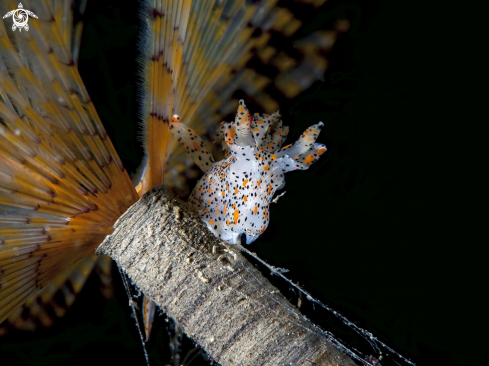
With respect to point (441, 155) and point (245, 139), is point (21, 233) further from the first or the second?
point (441, 155)

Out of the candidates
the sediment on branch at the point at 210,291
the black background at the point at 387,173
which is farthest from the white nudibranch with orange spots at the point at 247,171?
the black background at the point at 387,173

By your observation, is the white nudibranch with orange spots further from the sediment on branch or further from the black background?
the black background

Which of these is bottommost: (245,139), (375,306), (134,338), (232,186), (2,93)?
(375,306)

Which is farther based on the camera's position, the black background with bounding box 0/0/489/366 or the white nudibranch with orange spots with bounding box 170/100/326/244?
the black background with bounding box 0/0/489/366

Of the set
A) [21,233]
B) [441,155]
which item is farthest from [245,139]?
[441,155]

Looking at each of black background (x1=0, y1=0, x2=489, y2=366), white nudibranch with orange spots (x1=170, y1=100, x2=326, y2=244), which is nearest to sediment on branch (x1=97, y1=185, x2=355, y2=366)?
white nudibranch with orange spots (x1=170, y1=100, x2=326, y2=244)
